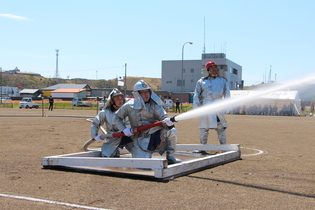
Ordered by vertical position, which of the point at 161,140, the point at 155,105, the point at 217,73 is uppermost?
the point at 217,73

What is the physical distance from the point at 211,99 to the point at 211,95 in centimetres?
10

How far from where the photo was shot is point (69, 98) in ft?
309

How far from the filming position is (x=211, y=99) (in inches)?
373

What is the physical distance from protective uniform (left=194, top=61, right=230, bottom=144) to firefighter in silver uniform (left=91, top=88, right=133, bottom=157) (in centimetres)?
219

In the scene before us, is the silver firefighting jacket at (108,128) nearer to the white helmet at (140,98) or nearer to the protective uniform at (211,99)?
the white helmet at (140,98)

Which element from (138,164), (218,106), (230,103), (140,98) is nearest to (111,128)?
(140,98)

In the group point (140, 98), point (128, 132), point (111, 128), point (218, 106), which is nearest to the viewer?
point (128, 132)

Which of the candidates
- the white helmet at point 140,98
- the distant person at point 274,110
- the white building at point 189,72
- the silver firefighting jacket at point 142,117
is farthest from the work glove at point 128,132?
the white building at point 189,72

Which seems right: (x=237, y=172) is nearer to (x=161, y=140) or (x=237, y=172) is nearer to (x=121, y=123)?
(x=161, y=140)

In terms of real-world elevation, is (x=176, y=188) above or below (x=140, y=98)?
below

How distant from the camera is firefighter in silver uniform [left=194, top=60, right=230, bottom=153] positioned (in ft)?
30.5

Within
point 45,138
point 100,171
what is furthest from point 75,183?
point 45,138

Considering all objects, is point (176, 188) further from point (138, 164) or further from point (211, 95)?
point (211, 95)

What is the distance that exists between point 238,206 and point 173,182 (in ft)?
5.14
